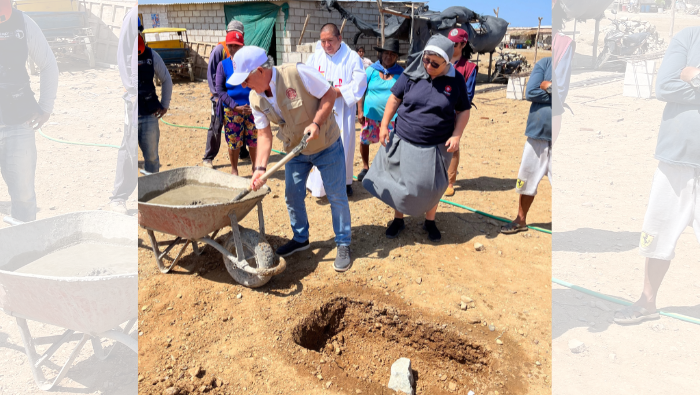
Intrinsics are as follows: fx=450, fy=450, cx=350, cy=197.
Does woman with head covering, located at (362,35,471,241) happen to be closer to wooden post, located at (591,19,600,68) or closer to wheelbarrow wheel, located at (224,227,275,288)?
wooden post, located at (591,19,600,68)

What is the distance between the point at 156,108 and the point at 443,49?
2.82 meters

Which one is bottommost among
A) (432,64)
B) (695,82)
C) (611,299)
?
(611,299)

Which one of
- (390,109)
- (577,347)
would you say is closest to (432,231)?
(390,109)

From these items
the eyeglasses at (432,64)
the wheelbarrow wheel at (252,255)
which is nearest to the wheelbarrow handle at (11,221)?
the wheelbarrow wheel at (252,255)

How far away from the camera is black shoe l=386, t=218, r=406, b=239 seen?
3961 mm

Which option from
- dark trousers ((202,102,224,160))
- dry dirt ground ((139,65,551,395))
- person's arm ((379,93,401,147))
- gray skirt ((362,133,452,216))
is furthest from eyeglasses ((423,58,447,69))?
dark trousers ((202,102,224,160))

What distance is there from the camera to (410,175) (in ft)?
11.5

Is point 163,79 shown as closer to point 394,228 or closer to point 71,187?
Result: point 71,187

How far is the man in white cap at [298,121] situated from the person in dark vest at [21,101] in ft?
3.13

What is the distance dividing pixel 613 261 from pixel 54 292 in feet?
11.8

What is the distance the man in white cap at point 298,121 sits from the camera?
283cm

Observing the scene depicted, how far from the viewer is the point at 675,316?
2.62m

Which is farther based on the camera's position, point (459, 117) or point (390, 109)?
point (390, 109)

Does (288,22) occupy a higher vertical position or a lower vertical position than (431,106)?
higher
